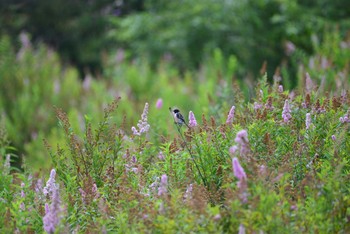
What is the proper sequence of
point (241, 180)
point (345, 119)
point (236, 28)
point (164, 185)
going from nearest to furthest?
1. point (241, 180)
2. point (164, 185)
3. point (345, 119)
4. point (236, 28)

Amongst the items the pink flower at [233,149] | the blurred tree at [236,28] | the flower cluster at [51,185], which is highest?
the blurred tree at [236,28]

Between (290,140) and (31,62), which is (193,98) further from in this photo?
(290,140)

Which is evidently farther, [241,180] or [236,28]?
[236,28]

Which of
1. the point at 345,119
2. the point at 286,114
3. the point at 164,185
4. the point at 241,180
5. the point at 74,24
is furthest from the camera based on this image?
the point at 74,24

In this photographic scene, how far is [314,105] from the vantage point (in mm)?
3334

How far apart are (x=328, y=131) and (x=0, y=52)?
6.91 m

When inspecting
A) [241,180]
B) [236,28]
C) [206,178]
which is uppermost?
[236,28]

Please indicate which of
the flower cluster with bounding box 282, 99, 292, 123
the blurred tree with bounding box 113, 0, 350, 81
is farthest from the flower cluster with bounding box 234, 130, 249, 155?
the blurred tree with bounding box 113, 0, 350, 81

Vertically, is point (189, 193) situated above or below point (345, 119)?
below

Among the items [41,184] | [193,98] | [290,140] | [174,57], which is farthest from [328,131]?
[174,57]

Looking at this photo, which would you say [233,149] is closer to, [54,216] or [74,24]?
[54,216]

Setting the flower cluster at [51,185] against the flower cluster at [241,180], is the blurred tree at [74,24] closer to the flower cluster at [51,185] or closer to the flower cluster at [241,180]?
the flower cluster at [51,185]

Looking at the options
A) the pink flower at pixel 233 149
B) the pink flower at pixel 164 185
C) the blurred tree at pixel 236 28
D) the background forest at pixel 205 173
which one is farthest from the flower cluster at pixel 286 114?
the blurred tree at pixel 236 28

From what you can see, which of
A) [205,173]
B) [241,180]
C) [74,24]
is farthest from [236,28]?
[241,180]
